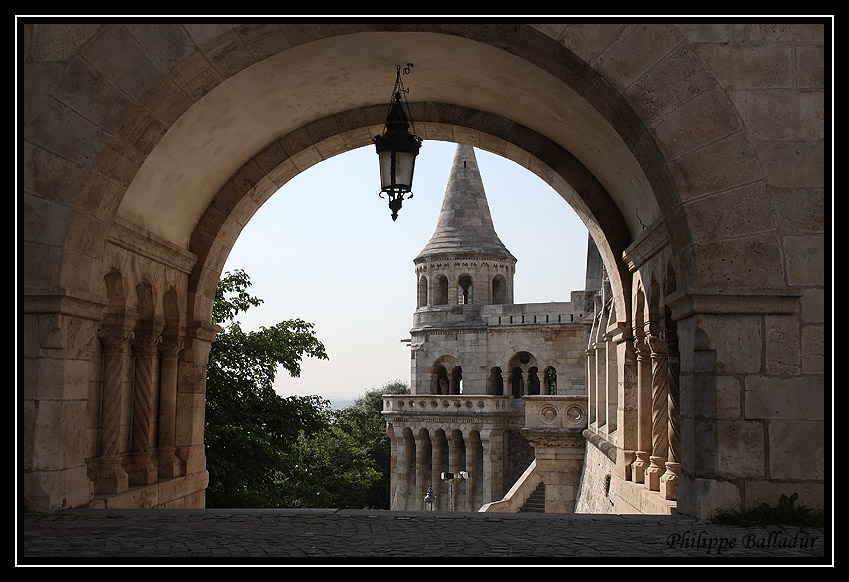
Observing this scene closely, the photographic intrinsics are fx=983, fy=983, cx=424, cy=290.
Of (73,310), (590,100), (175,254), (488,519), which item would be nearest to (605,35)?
(590,100)

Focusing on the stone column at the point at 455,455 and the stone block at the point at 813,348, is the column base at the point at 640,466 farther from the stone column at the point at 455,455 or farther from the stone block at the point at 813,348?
the stone column at the point at 455,455

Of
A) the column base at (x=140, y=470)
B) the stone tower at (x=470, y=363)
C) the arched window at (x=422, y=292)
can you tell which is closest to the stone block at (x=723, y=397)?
the column base at (x=140, y=470)

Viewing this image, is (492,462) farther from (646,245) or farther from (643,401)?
(646,245)

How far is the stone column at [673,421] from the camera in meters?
7.13

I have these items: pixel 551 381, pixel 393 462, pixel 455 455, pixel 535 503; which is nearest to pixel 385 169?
pixel 535 503

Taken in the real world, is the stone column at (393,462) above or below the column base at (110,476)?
below

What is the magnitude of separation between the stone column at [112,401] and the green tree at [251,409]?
5.16 metres

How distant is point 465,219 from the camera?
141 feet

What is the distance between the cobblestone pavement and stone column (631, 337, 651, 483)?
273 cm

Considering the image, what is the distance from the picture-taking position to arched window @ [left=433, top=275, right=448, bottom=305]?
140ft

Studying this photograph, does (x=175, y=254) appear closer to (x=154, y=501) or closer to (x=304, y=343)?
(x=154, y=501)

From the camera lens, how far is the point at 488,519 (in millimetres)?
5434

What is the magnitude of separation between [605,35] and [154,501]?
5.01 meters

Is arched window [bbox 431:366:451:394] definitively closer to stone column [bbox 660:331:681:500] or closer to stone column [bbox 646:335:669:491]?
stone column [bbox 646:335:669:491]
